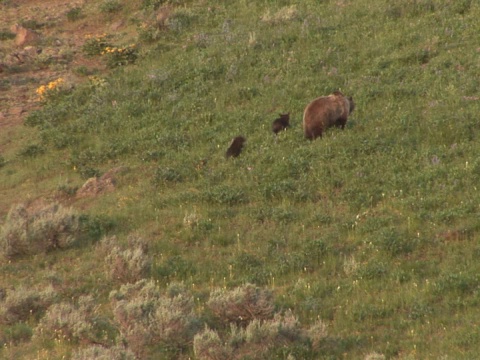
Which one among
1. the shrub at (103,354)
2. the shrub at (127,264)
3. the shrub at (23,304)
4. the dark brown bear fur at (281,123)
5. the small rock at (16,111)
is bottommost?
the small rock at (16,111)

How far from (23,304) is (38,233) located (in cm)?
245

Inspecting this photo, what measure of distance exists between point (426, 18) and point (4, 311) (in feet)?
41.9

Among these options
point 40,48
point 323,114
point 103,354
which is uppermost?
point 103,354

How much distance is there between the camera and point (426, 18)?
65.2ft

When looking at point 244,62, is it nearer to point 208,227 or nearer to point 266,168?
point 266,168

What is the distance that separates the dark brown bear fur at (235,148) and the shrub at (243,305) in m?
5.70

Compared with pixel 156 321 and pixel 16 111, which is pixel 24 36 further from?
pixel 156 321

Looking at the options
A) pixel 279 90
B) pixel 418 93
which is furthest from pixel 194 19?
pixel 418 93

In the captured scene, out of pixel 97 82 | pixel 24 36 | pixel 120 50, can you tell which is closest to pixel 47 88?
pixel 97 82

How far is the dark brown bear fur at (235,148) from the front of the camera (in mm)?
16000

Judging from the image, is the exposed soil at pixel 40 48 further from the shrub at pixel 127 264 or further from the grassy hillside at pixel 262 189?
the shrub at pixel 127 264

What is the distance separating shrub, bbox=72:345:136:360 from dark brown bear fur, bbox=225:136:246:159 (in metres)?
6.90

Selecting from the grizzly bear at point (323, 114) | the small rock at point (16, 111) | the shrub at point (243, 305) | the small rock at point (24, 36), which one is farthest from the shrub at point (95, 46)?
the shrub at point (243, 305)

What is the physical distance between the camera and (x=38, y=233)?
1366cm
